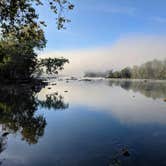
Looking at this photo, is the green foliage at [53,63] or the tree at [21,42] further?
the green foliage at [53,63]

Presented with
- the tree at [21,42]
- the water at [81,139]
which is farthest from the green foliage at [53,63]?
the water at [81,139]

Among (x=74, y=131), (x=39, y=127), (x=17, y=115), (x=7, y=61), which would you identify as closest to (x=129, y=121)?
(x=74, y=131)

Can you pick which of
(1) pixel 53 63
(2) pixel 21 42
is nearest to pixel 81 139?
(2) pixel 21 42

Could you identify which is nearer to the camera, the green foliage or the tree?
the tree

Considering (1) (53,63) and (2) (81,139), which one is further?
(1) (53,63)

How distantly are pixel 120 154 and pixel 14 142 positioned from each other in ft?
34.4

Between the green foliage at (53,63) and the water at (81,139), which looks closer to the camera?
the water at (81,139)

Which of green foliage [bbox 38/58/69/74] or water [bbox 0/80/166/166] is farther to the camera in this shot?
green foliage [bbox 38/58/69/74]

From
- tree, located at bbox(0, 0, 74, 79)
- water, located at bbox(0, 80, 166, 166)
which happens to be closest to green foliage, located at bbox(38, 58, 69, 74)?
tree, located at bbox(0, 0, 74, 79)

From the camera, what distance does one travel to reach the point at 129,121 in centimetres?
3959

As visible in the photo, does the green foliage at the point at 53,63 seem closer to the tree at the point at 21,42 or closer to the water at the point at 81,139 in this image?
the tree at the point at 21,42

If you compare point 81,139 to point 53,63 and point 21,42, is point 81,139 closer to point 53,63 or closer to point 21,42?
point 21,42

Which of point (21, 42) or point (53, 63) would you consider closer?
point (21, 42)

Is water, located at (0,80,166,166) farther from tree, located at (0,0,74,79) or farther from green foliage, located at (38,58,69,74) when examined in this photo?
green foliage, located at (38,58,69,74)
